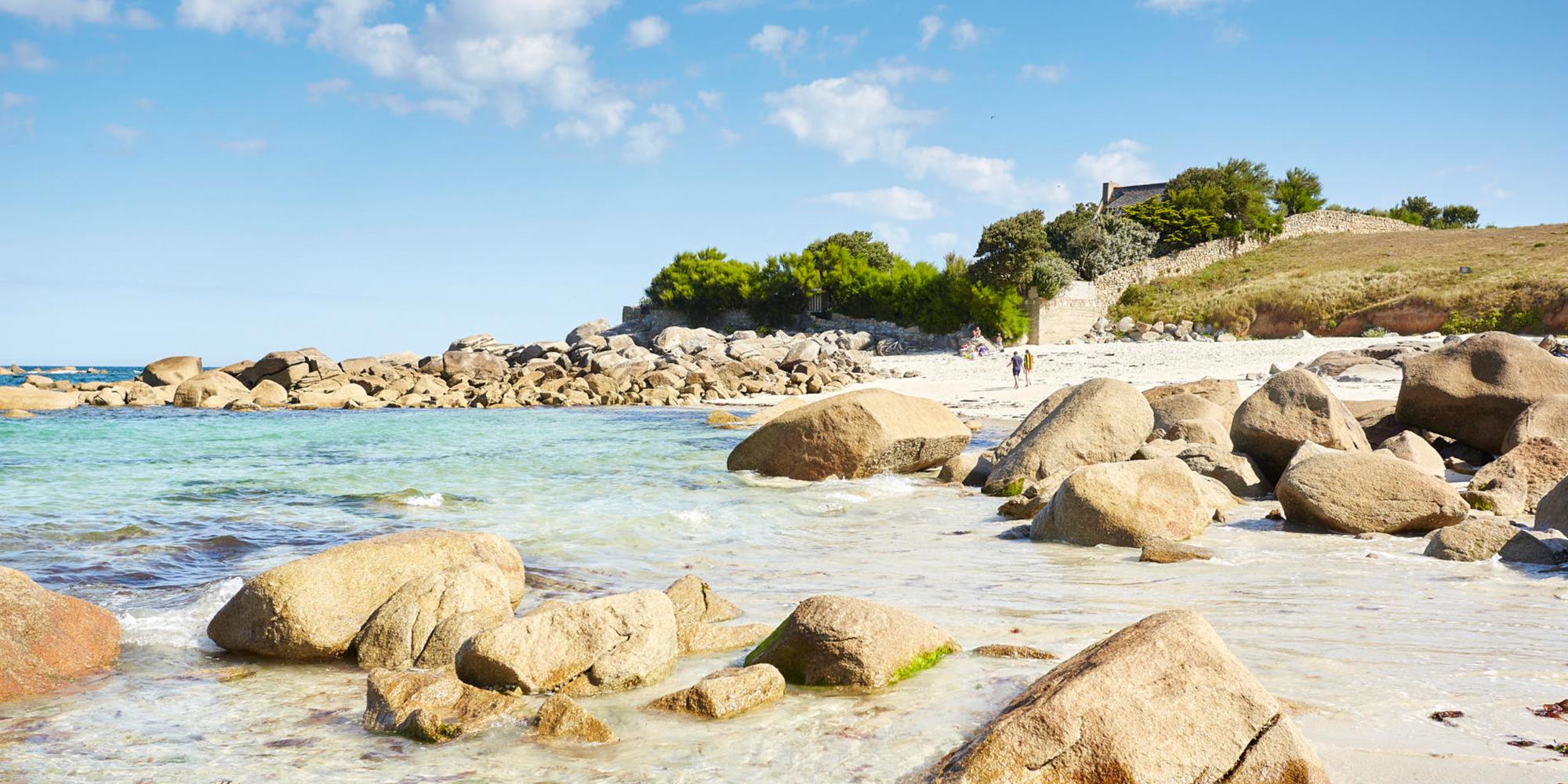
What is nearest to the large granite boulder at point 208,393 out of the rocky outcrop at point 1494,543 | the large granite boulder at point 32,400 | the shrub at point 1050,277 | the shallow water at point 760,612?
the large granite boulder at point 32,400

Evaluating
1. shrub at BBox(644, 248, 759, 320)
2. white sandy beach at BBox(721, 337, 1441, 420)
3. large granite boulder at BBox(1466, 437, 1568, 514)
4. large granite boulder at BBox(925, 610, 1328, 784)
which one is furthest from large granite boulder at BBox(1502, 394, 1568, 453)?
shrub at BBox(644, 248, 759, 320)

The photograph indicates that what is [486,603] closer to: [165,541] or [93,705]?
[93,705]

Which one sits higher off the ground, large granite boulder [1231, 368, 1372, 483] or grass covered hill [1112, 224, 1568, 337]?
grass covered hill [1112, 224, 1568, 337]

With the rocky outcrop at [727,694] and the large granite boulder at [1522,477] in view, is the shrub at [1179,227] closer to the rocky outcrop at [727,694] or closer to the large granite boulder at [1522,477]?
the large granite boulder at [1522,477]

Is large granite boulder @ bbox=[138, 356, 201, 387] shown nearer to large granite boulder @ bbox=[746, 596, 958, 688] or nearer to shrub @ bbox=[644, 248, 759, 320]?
shrub @ bbox=[644, 248, 759, 320]

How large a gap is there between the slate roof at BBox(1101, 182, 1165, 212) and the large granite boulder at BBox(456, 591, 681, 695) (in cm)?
7270

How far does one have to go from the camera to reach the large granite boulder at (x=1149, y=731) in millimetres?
3018

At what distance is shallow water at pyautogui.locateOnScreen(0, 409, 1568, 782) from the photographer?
11.8ft

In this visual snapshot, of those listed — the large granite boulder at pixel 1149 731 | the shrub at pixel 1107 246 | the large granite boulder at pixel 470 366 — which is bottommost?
the large granite boulder at pixel 1149 731

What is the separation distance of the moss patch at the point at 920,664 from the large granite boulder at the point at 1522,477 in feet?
20.3

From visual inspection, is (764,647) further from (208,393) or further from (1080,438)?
(208,393)

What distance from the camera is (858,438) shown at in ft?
40.5

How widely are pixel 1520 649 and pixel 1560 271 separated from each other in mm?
41761

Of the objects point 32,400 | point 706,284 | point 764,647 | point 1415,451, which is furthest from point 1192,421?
point 706,284
